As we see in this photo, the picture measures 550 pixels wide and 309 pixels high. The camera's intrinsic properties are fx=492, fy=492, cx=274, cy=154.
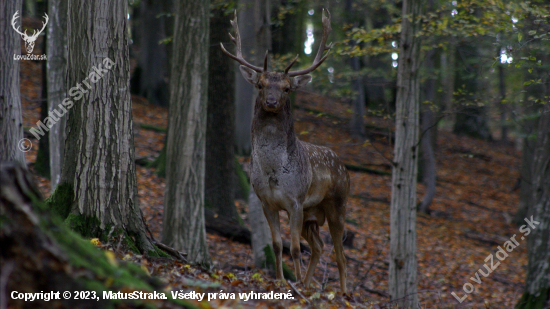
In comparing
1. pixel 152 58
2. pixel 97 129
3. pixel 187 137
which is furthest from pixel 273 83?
pixel 152 58

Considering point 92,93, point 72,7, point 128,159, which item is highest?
point 72,7

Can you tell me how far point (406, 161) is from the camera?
8945 millimetres

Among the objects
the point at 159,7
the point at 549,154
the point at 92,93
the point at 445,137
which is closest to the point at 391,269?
the point at 549,154

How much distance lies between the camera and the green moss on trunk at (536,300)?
8.46 meters

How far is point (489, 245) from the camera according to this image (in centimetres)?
1728

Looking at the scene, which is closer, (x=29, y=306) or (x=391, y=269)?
(x=29, y=306)

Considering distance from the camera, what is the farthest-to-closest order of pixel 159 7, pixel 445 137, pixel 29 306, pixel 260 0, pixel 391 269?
pixel 445 137, pixel 159 7, pixel 260 0, pixel 391 269, pixel 29 306

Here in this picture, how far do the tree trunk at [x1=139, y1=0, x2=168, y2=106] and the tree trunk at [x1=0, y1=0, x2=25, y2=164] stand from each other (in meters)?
18.3

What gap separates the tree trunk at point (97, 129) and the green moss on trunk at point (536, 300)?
666 centimetres

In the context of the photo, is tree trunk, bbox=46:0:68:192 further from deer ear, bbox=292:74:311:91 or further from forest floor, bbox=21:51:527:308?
deer ear, bbox=292:74:311:91

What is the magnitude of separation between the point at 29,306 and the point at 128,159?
11.1ft

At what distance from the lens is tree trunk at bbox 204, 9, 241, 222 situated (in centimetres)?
1223

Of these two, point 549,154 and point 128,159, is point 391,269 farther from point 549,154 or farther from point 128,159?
point 128,159

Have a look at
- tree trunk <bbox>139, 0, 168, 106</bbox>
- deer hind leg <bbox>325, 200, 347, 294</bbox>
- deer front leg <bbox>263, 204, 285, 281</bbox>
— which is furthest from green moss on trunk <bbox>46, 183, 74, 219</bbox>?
tree trunk <bbox>139, 0, 168, 106</bbox>
